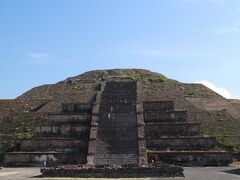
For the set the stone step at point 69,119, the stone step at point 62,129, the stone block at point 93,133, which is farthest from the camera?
the stone step at point 69,119

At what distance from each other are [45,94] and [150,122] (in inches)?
539

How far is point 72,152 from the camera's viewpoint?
1152 inches

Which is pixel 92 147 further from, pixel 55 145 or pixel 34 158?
pixel 34 158

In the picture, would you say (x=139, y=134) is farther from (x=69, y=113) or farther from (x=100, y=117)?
(x=69, y=113)

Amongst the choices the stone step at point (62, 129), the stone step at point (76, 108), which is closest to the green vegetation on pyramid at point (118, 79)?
the stone step at point (76, 108)

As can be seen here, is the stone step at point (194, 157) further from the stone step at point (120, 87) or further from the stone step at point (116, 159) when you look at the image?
the stone step at point (120, 87)

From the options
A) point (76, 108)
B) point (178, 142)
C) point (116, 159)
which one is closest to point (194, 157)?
point (178, 142)

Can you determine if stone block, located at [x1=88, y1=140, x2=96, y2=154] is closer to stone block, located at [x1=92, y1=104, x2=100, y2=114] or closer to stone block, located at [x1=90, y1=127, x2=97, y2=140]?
stone block, located at [x1=90, y1=127, x2=97, y2=140]

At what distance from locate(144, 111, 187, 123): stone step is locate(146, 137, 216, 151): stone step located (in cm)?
328

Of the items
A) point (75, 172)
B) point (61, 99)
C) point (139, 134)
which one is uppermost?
point (61, 99)

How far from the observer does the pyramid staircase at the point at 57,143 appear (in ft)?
94.8

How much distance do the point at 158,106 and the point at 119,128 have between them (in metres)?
5.49

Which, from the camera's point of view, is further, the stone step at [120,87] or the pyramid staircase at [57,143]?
the stone step at [120,87]

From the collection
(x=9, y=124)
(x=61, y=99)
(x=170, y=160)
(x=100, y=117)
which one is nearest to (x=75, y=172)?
(x=170, y=160)
